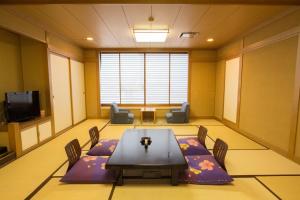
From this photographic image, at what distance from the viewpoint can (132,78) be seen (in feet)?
21.1

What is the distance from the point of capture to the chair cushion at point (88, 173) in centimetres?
215

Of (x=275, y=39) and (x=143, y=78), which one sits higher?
(x=275, y=39)

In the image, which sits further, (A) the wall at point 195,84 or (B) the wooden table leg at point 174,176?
(A) the wall at point 195,84

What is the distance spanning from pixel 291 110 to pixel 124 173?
2889mm

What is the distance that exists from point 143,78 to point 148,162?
4.63 metres

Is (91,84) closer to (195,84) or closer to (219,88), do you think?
(195,84)

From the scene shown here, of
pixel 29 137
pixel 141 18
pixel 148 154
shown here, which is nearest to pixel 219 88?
pixel 141 18

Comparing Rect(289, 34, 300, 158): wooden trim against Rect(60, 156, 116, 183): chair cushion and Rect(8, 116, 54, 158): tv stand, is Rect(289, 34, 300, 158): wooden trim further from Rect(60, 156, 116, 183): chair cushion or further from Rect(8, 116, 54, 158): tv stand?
Rect(8, 116, 54, 158): tv stand

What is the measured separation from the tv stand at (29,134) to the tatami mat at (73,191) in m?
1.29

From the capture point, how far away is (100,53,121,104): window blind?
6328 millimetres

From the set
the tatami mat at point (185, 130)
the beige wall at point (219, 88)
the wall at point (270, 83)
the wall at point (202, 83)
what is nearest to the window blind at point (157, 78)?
the wall at point (202, 83)

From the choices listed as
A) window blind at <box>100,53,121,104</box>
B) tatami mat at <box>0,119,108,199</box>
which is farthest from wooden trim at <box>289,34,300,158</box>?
window blind at <box>100,53,121,104</box>

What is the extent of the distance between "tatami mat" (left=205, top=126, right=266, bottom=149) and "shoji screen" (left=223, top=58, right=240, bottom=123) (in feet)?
1.54

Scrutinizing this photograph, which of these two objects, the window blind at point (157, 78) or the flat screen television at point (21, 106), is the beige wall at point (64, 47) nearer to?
the flat screen television at point (21, 106)
